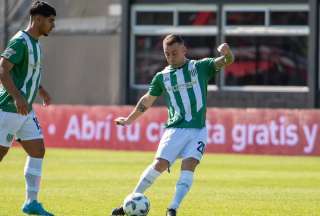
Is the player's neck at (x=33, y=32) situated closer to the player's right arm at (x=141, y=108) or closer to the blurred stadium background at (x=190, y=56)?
the player's right arm at (x=141, y=108)

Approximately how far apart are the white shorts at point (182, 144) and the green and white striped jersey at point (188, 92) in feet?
0.27

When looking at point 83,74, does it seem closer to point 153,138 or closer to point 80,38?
point 80,38

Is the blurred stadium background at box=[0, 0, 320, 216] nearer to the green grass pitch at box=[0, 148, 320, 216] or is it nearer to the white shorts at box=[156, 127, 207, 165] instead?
the green grass pitch at box=[0, 148, 320, 216]

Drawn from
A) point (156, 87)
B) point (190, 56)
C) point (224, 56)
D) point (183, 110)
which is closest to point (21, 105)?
A: point (156, 87)

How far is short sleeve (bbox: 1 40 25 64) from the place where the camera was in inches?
457

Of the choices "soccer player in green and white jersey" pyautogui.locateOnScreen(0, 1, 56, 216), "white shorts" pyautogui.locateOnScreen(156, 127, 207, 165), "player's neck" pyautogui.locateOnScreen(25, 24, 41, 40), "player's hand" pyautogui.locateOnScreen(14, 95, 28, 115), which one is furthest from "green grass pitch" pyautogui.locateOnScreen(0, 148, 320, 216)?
"player's neck" pyautogui.locateOnScreen(25, 24, 41, 40)

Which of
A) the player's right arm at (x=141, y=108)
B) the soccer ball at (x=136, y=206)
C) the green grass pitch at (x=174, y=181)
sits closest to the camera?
the soccer ball at (x=136, y=206)

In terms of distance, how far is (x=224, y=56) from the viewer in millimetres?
11836

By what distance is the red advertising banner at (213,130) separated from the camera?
1059 inches

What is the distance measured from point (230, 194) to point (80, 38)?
21.4 meters

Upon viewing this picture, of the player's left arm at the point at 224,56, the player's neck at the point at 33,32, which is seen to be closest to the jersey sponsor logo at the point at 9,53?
the player's neck at the point at 33,32

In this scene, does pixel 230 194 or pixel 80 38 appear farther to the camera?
pixel 80 38

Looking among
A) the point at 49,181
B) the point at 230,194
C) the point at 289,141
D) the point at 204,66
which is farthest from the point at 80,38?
the point at 204,66

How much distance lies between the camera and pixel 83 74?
36656mm
